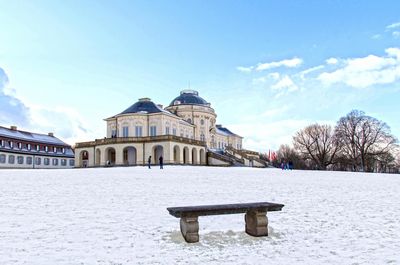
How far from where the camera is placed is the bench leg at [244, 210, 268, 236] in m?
8.58

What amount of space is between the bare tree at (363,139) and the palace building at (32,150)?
5600cm

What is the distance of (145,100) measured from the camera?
59.7m

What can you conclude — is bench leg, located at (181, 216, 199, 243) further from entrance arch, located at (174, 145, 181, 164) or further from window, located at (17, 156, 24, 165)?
window, located at (17, 156, 24, 165)

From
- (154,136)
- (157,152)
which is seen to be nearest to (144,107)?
(157,152)

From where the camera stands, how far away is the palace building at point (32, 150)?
62938 mm

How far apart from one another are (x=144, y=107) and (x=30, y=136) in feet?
97.1

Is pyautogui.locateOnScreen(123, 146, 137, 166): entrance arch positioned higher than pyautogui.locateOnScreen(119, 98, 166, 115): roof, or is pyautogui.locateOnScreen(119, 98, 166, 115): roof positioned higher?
pyautogui.locateOnScreen(119, 98, 166, 115): roof

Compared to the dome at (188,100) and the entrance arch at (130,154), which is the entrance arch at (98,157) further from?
the dome at (188,100)

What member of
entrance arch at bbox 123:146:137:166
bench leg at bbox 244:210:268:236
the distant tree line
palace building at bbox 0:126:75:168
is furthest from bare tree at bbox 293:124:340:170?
bench leg at bbox 244:210:268:236

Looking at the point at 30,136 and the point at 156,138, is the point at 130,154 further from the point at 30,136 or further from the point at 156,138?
the point at 30,136

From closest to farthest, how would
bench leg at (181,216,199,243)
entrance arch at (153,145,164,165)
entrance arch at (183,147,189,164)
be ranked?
1. bench leg at (181,216,199,243)
2. entrance arch at (153,145,164,165)
3. entrance arch at (183,147,189,164)

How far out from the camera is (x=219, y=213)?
27.6 ft

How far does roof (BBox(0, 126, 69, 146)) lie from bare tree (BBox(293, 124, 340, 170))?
51.4 metres

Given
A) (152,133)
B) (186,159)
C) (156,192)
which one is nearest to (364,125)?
(186,159)
